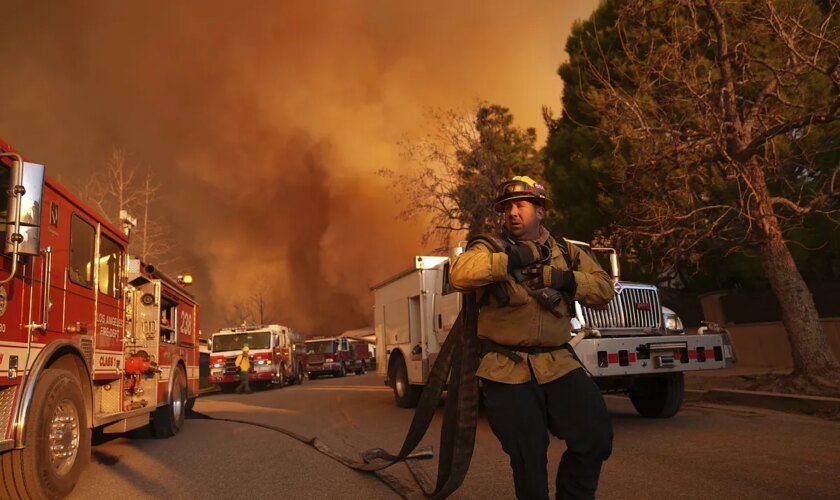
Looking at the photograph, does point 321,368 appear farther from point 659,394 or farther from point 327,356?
point 659,394

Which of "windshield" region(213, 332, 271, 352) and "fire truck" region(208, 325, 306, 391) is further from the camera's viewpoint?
"windshield" region(213, 332, 271, 352)

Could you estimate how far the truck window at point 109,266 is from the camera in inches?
259

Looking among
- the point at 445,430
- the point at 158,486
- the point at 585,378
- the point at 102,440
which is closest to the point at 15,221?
the point at 158,486

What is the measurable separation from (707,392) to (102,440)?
29.2 feet

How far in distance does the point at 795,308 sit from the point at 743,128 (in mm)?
3000

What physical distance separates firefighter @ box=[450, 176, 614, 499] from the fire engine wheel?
339 cm

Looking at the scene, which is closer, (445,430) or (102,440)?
(445,430)

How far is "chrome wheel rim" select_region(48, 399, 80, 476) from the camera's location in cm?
488

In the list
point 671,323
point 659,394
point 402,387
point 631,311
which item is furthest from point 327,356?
point 631,311

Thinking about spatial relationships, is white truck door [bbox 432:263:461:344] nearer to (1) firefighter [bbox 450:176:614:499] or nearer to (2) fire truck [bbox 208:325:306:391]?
(1) firefighter [bbox 450:176:614:499]

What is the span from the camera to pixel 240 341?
23.8 meters

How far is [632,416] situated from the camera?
882 centimetres

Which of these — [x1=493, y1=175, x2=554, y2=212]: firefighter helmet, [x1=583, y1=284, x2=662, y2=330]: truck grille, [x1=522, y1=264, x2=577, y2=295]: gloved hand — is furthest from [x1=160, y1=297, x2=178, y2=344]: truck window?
[x1=522, y1=264, x2=577, y2=295]: gloved hand

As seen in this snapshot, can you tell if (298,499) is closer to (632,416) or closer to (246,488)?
(246,488)
